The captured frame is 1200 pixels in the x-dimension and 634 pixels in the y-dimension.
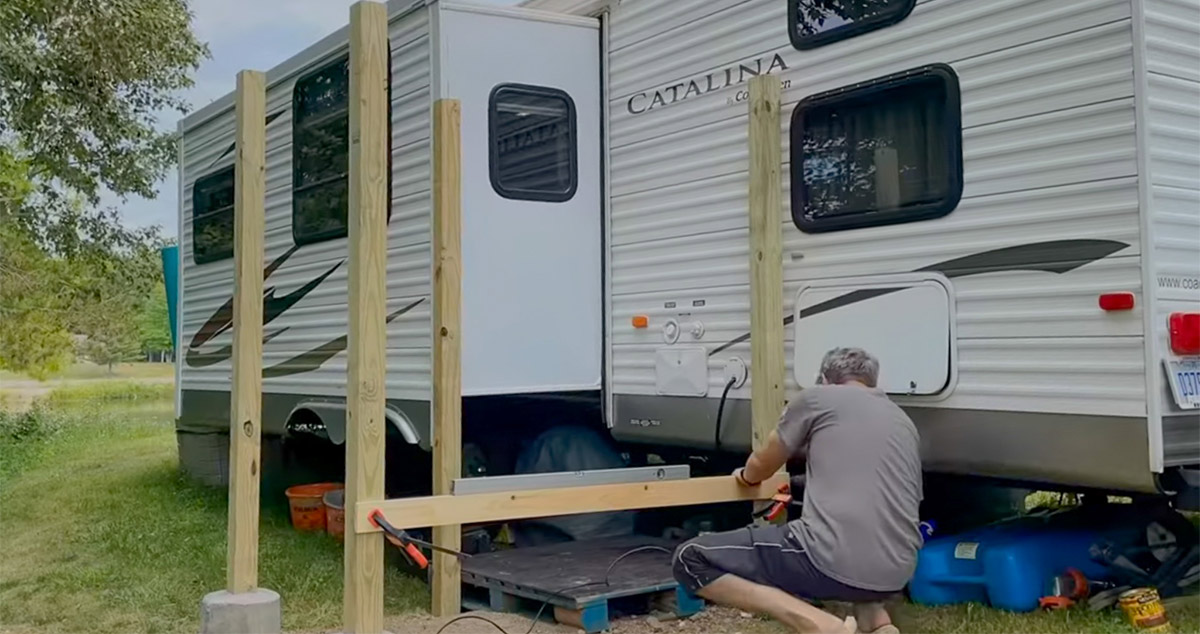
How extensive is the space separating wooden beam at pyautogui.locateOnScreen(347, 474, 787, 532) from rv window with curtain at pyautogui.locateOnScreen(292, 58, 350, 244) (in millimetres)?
Answer: 2710

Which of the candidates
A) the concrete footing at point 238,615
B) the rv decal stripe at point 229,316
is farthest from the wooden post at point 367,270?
the rv decal stripe at point 229,316

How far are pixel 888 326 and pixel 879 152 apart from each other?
2.41ft

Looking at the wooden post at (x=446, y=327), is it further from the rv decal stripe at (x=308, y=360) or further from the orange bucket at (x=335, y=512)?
the orange bucket at (x=335, y=512)

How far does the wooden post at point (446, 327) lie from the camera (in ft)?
16.4

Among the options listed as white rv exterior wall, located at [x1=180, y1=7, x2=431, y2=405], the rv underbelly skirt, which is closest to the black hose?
the rv underbelly skirt

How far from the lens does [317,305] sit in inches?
277

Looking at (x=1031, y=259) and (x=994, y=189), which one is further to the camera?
(x=994, y=189)

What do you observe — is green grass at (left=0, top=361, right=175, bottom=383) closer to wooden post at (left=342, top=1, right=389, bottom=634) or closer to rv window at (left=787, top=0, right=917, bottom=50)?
wooden post at (left=342, top=1, right=389, bottom=634)

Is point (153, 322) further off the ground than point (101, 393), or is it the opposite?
point (153, 322)

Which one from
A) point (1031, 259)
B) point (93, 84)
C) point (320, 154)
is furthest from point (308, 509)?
point (93, 84)

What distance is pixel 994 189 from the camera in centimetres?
417

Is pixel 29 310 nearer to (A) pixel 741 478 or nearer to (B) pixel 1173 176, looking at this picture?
(A) pixel 741 478

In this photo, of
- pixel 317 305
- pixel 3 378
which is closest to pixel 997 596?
pixel 317 305

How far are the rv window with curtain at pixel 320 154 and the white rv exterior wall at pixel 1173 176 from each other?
439 centimetres
